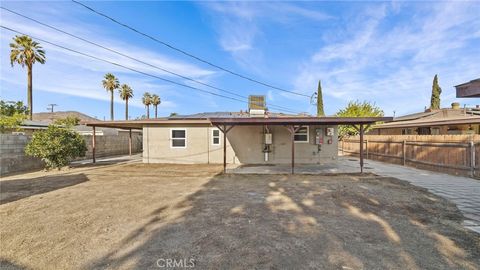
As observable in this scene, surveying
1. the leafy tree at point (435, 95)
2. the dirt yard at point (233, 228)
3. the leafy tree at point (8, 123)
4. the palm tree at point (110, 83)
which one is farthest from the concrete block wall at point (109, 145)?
the leafy tree at point (435, 95)

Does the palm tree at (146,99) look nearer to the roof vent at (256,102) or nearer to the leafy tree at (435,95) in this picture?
the roof vent at (256,102)

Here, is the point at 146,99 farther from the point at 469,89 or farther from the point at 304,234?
the point at 469,89

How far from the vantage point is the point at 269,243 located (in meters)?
3.22

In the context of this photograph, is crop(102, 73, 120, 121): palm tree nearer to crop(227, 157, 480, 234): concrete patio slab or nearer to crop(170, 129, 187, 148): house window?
crop(170, 129, 187, 148): house window

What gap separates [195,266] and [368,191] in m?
5.47

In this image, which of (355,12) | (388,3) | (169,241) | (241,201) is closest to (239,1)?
(355,12)

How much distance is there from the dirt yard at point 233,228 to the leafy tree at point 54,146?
11.8 feet

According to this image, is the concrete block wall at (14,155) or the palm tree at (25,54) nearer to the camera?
the concrete block wall at (14,155)

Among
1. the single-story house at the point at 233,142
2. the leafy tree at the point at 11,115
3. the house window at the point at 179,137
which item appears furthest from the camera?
the house window at the point at 179,137

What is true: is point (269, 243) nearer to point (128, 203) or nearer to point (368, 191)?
point (128, 203)

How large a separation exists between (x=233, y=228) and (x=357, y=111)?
22944 mm

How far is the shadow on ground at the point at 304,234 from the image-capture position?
2752 millimetres

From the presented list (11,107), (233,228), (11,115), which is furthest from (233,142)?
(11,107)

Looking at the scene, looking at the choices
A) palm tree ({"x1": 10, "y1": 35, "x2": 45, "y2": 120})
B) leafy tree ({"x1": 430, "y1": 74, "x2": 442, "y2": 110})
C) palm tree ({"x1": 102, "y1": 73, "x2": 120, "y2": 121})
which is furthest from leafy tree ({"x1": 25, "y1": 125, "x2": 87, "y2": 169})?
leafy tree ({"x1": 430, "y1": 74, "x2": 442, "y2": 110})
